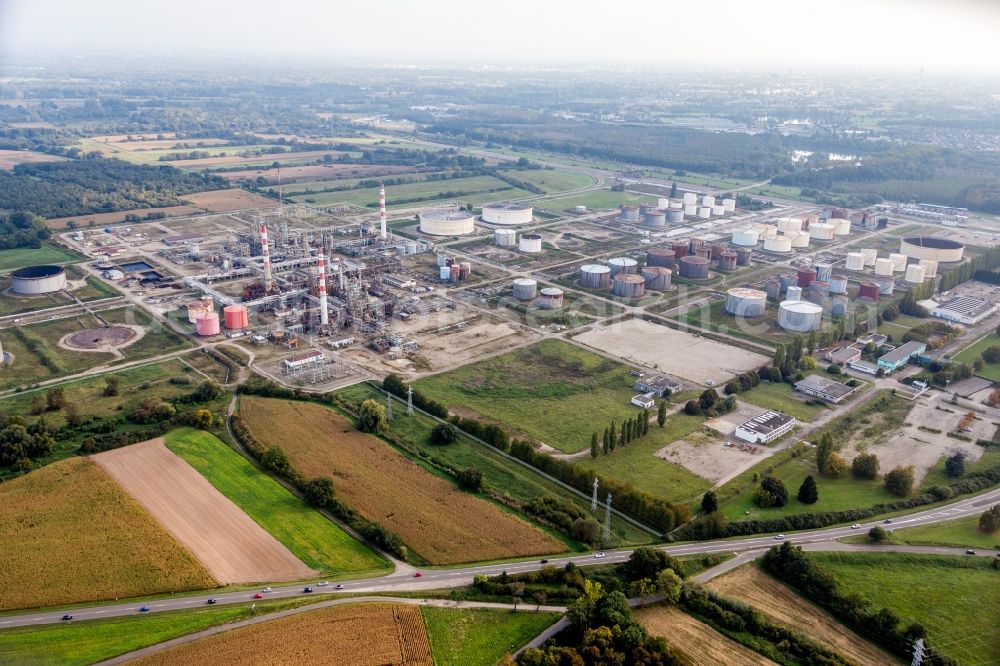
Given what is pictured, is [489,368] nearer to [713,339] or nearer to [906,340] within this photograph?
[713,339]

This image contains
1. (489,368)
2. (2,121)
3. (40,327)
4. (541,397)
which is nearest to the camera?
(541,397)

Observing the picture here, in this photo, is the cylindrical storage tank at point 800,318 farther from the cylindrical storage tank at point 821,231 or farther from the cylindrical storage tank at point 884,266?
the cylindrical storage tank at point 821,231

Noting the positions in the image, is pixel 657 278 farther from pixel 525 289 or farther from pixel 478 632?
pixel 478 632

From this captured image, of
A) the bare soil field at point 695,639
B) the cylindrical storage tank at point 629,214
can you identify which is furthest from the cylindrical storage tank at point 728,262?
the bare soil field at point 695,639

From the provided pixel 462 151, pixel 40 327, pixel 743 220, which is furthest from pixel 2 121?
pixel 743 220

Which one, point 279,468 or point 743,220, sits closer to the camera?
point 279,468

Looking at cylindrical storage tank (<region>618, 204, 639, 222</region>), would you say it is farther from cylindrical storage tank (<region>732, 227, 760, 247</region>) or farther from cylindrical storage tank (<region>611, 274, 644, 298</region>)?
cylindrical storage tank (<region>611, 274, 644, 298</region>)

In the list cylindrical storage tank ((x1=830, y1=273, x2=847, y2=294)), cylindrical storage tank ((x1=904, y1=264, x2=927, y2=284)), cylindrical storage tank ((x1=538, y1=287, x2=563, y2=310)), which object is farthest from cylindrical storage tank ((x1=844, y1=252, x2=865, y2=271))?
cylindrical storage tank ((x1=538, y1=287, x2=563, y2=310))
